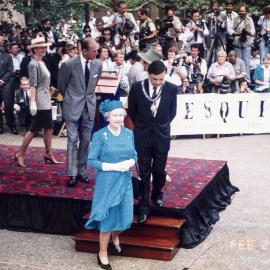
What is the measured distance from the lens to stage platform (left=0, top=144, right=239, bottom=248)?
7641 mm

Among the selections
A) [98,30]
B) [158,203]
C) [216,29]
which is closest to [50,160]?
[158,203]

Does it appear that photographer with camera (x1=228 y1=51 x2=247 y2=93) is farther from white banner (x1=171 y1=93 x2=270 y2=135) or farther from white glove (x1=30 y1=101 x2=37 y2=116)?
white glove (x1=30 y1=101 x2=37 y2=116)

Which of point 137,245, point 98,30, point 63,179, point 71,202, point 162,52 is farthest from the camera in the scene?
point 98,30

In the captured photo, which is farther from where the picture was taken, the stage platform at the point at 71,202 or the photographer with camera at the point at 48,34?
the photographer with camera at the point at 48,34

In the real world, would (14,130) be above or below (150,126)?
below

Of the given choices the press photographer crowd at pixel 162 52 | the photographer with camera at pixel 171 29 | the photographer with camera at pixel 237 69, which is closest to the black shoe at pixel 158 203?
the press photographer crowd at pixel 162 52

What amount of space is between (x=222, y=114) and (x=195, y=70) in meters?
1.32

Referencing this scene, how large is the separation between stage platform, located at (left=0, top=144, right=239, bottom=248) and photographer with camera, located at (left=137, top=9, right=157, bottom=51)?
6.96 meters

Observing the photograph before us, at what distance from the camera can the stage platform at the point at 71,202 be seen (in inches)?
301

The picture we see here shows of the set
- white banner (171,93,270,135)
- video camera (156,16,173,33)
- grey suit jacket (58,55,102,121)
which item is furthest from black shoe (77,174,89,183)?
video camera (156,16,173,33)

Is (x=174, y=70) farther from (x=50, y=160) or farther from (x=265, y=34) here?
(x=50, y=160)

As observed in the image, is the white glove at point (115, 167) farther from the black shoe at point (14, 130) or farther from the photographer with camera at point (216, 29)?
the photographer with camera at point (216, 29)

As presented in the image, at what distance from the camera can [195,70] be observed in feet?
48.0

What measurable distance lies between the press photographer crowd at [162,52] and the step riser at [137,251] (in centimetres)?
547
